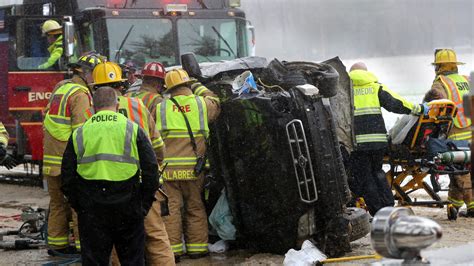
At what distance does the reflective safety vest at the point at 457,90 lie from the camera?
32.6 feet

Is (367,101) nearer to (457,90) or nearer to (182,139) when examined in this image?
(457,90)

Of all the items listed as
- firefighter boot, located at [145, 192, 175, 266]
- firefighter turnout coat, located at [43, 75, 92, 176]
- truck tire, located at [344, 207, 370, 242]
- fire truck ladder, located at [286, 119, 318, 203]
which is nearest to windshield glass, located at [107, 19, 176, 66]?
firefighter turnout coat, located at [43, 75, 92, 176]

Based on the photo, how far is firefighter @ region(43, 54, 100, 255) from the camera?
7.49 metres

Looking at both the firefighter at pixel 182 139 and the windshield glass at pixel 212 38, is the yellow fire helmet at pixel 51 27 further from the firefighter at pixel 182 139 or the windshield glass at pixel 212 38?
the firefighter at pixel 182 139

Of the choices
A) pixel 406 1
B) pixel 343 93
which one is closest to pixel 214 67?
pixel 343 93

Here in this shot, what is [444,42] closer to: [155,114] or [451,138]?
[451,138]

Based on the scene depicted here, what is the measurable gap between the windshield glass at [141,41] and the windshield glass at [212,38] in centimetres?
18

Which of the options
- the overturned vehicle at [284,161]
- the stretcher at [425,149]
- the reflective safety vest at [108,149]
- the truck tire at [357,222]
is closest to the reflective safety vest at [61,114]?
the overturned vehicle at [284,161]

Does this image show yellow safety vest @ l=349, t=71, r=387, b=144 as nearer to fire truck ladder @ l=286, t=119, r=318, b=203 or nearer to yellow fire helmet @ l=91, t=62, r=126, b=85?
fire truck ladder @ l=286, t=119, r=318, b=203

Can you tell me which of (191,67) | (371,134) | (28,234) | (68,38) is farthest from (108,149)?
(68,38)

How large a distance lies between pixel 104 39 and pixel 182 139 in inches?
152

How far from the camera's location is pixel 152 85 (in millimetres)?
8078

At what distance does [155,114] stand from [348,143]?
89.0 inches

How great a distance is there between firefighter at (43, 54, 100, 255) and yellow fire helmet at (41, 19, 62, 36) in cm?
369
